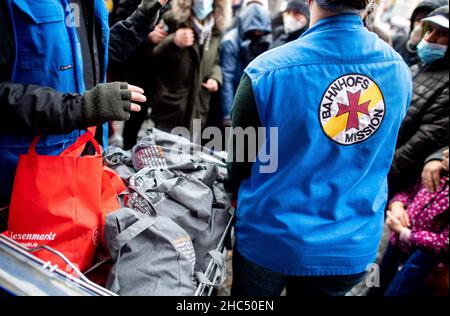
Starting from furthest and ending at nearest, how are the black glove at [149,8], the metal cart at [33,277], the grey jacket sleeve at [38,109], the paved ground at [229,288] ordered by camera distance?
the paved ground at [229,288]
the black glove at [149,8]
the grey jacket sleeve at [38,109]
the metal cart at [33,277]

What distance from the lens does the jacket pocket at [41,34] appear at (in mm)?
1152

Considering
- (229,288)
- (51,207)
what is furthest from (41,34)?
(229,288)

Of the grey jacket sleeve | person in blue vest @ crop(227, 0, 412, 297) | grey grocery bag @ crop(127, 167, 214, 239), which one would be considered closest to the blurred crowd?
the grey jacket sleeve

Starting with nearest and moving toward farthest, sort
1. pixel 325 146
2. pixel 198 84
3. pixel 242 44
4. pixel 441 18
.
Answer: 1. pixel 325 146
2. pixel 441 18
3. pixel 198 84
4. pixel 242 44

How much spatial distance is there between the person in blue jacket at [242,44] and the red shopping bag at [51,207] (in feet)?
7.35

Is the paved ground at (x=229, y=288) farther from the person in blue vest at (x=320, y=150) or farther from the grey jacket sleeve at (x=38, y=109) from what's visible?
the grey jacket sleeve at (x=38, y=109)

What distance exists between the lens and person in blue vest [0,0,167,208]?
1130 mm

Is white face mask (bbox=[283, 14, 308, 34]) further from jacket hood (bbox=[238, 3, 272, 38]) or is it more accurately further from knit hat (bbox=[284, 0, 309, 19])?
jacket hood (bbox=[238, 3, 272, 38])

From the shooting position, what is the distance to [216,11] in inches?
115

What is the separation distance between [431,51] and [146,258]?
2267mm

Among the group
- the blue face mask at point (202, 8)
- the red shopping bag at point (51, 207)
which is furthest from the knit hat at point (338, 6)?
the blue face mask at point (202, 8)

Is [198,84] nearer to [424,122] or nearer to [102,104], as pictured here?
[424,122]

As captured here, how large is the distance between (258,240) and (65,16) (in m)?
1.12

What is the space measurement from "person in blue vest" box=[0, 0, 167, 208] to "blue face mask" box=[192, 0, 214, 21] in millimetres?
1519
